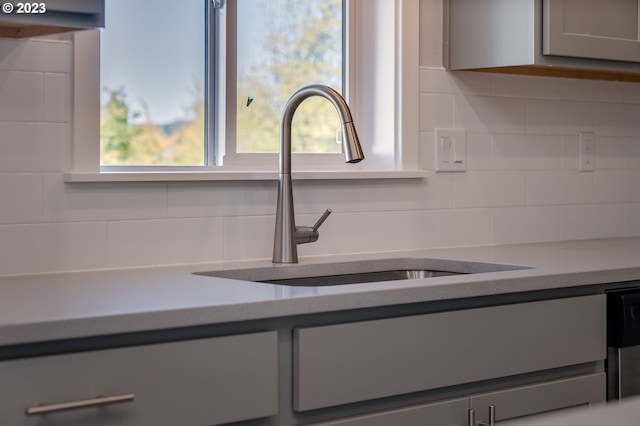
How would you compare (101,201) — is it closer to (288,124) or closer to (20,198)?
(20,198)

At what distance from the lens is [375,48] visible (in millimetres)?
2531

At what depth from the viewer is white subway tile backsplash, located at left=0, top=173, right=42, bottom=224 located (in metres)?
1.90

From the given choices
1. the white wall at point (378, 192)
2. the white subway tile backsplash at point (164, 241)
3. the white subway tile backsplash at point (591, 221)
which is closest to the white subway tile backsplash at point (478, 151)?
the white wall at point (378, 192)

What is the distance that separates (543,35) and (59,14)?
1.29 m

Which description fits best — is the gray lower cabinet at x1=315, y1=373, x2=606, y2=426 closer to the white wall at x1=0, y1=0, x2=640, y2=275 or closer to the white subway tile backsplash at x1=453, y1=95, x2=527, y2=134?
the white wall at x1=0, y1=0, x2=640, y2=275

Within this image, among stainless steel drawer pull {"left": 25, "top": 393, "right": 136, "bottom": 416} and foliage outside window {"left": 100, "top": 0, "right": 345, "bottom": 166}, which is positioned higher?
foliage outside window {"left": 100, "top": 0, "right": 345, "bottom": 166}

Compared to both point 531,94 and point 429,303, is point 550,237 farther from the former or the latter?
point 429,303

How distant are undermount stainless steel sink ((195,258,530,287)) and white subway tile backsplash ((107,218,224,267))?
15 centimetres

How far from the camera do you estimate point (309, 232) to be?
7.13ft

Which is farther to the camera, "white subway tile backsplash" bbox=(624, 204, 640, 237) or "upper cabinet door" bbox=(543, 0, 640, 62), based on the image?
"white subway tile backsplash" bbox=(624, 204, 640, 237)

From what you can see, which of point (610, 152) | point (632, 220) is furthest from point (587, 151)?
point (632, 220)

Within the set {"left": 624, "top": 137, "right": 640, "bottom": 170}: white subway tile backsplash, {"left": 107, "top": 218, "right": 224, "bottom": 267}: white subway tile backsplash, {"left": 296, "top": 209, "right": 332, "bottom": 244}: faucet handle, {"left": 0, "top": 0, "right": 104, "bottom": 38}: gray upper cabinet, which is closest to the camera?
{"left": 0, "top": 0, "right": 104, "bottom": 38}: gray upper cabinet

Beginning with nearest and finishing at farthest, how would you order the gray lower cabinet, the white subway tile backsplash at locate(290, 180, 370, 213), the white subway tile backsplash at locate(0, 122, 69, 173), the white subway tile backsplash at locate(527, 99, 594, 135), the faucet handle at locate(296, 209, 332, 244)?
the gray lower cabinet, the white subway tile backsplash at locate(0, 122, 69, 173), the faucet handle at locate(296, 209, 332, 244), the white subway tile backsplash at locate(290, 180, 370, 213), the white subway tile backsplash at locate(527, 99, 594, 135)

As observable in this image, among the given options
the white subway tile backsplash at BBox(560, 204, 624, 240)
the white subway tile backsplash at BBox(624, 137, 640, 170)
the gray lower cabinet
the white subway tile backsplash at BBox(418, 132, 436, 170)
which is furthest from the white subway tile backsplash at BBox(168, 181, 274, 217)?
the white subway tile backsplash at BBox(624, 137, 640, 170)
